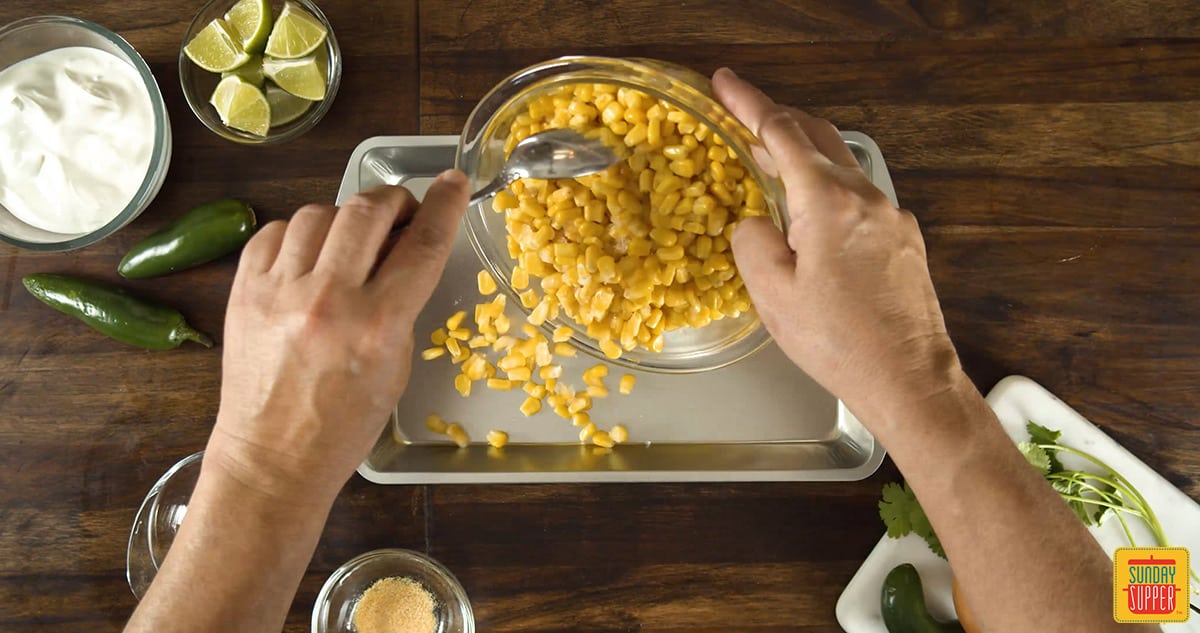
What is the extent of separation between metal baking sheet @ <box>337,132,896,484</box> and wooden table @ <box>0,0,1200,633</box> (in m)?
0.07

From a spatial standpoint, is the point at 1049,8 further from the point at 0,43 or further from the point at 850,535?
the point at 0,43

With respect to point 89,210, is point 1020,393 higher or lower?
lower

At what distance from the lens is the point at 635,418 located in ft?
4.75

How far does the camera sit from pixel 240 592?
100 centimetres

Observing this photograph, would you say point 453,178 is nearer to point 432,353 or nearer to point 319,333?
point 319,333

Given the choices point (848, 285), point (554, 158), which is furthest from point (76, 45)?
point (848, 285)

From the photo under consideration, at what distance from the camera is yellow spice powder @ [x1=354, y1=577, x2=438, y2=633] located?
4.60 ft

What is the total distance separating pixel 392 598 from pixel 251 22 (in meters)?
1.02

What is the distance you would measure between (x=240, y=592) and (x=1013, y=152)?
4.72 feet

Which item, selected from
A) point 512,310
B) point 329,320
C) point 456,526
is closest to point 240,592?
point 329,320

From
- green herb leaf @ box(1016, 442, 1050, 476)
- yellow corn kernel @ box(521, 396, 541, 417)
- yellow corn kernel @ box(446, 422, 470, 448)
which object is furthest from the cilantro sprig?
yellow corn kernel @ box(446, 422, 470, 448)

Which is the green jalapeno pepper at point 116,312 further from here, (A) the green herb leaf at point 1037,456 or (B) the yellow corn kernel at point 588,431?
(A) the green herb leaf at point 1037,456

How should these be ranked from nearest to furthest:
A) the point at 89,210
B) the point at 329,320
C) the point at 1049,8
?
the point at 329,320
the point at 89,210
the point at 1049,8

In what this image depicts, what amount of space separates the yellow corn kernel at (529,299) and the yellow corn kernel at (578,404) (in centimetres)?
18
